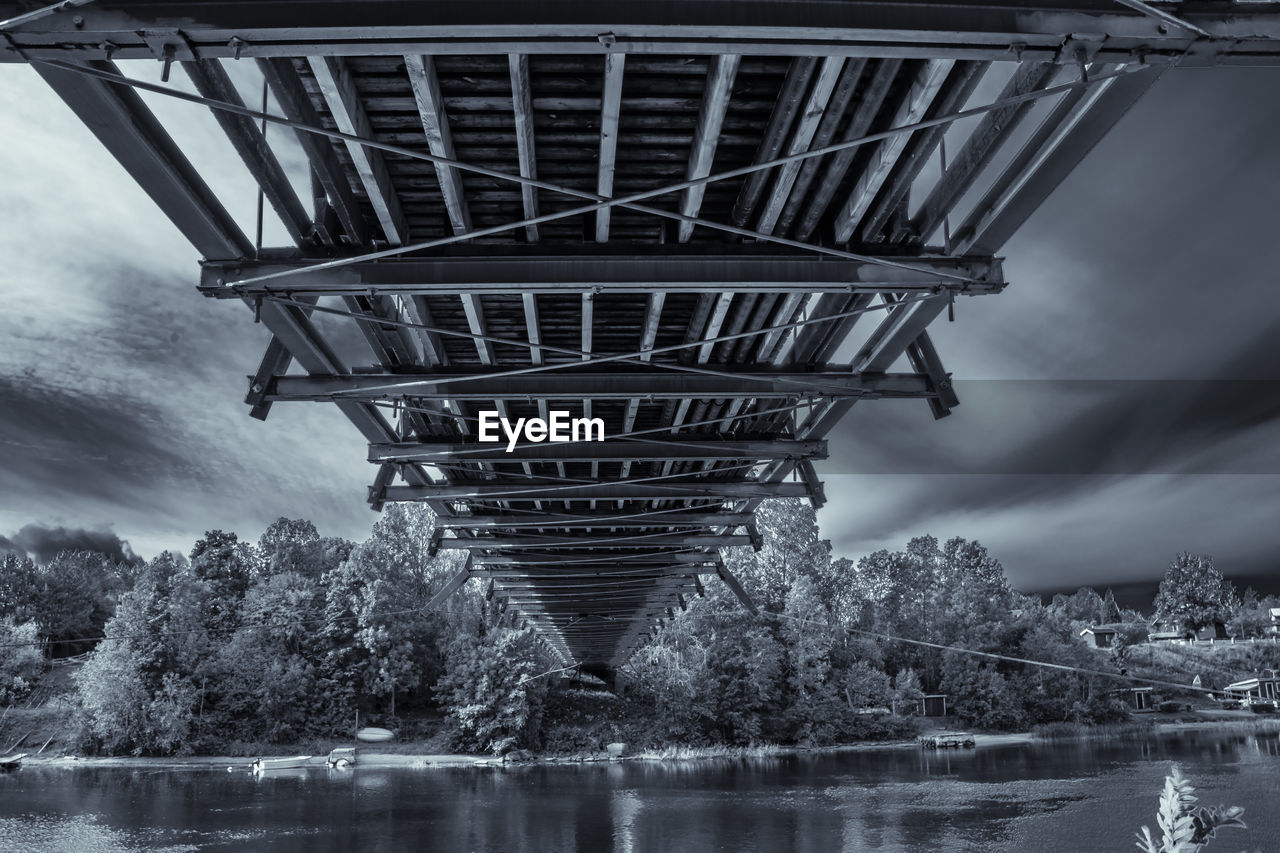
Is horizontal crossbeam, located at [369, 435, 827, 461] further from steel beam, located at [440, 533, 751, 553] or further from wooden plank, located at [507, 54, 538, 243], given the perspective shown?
wooden plank, located at [507, 54, 538, 243]

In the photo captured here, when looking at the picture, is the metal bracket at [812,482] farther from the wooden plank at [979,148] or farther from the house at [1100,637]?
the house at [1100,637]

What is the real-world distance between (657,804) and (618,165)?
3499 cm

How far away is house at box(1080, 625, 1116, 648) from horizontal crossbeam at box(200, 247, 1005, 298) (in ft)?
353

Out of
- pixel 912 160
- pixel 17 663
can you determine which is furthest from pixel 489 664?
pixel 912 160

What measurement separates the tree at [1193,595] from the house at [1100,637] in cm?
3108

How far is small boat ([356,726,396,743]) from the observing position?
60.2 metres

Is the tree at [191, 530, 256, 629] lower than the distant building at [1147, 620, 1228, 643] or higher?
higher

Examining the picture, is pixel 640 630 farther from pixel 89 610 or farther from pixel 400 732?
pixel 89 610

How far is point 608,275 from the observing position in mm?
7551

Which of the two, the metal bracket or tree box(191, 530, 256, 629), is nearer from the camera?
the metal bracket

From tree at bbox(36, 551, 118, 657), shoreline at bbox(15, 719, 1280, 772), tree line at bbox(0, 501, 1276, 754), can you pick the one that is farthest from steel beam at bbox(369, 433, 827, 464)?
tree at bbox(36, 551, 118, 657)

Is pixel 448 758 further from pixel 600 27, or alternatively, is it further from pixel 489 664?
pixel 600 27

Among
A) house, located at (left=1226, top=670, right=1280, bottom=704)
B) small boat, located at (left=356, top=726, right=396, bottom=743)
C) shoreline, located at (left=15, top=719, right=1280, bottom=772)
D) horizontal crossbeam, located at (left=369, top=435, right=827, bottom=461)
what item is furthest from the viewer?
house, located at (left=1226, top=670, right=1280, bottom=704)

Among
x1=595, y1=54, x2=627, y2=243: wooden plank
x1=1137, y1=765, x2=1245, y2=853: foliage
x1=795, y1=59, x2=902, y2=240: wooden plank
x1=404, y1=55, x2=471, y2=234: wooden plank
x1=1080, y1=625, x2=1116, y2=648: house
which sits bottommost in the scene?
x1=1137, y1=765, x2=1245, y2=853: foliage
